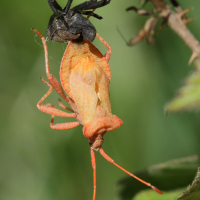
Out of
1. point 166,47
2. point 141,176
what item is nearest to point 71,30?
point 141,176

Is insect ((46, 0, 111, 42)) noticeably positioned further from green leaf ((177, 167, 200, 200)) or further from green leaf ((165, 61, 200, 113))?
green leaf ((177, 167, 200, 200))

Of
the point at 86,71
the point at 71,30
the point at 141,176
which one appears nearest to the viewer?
the point at 71,30

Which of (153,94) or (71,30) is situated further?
(153,94)

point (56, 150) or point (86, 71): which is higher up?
point (86, 71)

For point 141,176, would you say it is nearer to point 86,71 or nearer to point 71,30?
point 86,71

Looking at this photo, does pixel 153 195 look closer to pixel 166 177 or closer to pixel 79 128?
pixel 166 177

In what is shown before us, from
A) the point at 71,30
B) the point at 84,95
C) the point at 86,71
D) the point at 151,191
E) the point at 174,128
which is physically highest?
the point at 71,30

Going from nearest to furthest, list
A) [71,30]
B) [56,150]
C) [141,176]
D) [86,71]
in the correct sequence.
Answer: [71,30]
[86,71]
[141,176]
[56,150]

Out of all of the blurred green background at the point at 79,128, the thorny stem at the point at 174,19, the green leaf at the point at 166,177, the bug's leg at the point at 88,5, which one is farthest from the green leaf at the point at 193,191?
the blurred green background at the point at 79,128
